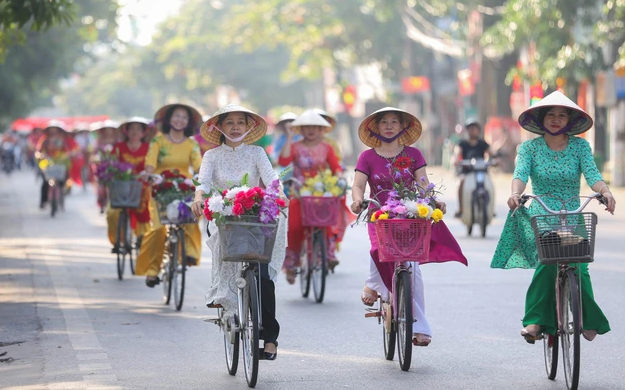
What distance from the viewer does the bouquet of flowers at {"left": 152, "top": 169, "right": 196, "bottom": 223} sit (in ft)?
37.9

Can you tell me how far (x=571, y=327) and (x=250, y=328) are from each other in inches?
76.0

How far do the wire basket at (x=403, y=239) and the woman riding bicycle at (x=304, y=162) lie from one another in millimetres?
4767

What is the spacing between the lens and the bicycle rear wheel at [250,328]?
7.52 metres

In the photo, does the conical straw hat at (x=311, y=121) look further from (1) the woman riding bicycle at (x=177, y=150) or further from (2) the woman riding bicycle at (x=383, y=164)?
(2) the woman riding bicycle at (x=383, y=164)

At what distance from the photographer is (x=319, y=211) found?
12609 millimetres

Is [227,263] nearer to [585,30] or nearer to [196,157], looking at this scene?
[196,157]

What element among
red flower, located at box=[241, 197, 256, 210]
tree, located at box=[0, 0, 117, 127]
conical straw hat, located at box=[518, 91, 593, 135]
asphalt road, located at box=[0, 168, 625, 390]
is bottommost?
asphalt road, located at box=[0, 168, 625, 390]

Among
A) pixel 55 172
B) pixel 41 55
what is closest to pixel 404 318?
pixel 55 172

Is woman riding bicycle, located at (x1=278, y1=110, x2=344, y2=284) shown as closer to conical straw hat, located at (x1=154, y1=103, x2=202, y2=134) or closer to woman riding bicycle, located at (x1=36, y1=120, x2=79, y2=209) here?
conical straw hat, located at (x1=154, y1=103, x2=202, y2=134)

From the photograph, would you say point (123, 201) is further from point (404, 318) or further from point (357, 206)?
point (404, 318)

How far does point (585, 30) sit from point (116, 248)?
2501 centimetres

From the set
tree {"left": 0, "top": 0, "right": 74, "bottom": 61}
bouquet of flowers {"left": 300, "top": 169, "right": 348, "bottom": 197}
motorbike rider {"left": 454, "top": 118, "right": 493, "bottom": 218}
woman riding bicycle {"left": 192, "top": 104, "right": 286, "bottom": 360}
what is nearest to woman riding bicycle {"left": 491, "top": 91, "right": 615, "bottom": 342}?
woman riding bicycle {"left": 192, "top": 104, "right": 286, "bottom": 360}

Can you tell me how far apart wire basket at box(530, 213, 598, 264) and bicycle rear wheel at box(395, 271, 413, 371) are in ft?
3.49

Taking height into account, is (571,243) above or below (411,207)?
→ below
